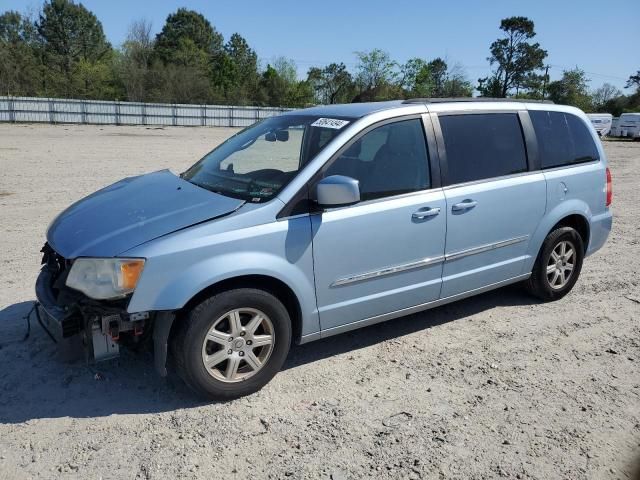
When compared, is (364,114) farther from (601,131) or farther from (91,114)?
(91,114)

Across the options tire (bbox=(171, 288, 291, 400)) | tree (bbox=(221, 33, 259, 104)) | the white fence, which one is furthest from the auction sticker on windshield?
A: tree (bbox=(221, 33, 259, 104))

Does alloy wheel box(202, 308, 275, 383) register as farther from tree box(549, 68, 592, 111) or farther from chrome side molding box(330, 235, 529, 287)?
tree box(549, 68, 592, 111)

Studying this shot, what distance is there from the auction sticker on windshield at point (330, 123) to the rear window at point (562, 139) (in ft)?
6.83

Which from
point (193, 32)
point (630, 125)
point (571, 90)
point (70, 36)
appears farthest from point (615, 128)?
point (70, 36)

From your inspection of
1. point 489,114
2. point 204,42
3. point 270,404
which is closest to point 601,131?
point 489,114

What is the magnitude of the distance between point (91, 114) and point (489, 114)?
41.2 m

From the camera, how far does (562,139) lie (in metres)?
5.22

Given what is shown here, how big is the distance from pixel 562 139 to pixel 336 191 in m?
2.93

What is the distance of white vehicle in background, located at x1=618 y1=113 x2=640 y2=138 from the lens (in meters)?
37.1

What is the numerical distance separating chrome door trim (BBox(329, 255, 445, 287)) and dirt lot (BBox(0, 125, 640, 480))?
2.26 ft

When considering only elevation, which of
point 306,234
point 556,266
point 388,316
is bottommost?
point 388,316

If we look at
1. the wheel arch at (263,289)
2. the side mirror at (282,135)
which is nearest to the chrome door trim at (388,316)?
the wheel arch at (263,289)

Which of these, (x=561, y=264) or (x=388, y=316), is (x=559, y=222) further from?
(x=388, y=316)

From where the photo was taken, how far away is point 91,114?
40.5 m
